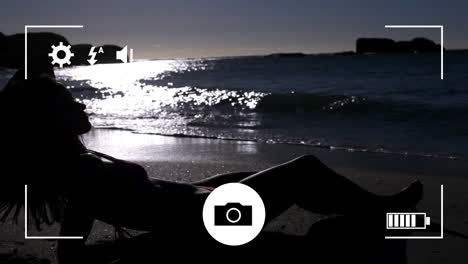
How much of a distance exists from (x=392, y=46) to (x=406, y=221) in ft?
232

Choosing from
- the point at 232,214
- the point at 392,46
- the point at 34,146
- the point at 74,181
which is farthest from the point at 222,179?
the point at 392,46

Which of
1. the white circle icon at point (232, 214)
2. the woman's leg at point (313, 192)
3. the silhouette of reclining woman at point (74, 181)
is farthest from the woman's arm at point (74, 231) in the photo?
the woman's leg at point (313, 192)

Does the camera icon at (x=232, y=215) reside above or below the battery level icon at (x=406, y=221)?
above

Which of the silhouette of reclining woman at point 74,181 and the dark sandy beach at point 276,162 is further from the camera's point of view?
the dark sandy beach at point 276,162

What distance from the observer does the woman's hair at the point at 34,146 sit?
2.21 meters

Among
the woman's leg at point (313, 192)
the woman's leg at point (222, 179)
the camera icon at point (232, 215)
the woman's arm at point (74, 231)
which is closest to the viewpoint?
the woman's arm at point (74, 231)

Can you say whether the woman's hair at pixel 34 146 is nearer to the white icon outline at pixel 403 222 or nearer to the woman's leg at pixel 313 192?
the woman's leg at pixel 313 192

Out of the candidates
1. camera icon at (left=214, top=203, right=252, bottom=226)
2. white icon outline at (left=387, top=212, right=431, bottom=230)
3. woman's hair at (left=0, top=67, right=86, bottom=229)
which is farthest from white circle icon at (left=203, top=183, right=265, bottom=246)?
white icon outline at (left=387, top=212, right=431, bottom=230)

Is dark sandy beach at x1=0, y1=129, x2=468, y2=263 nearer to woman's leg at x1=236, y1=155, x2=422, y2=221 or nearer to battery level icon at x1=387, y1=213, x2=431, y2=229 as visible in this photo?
battery level icon at x1=387, y1=213, x2=431, y2=229

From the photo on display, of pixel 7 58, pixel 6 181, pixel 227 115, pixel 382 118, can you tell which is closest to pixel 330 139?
pixel 382 118

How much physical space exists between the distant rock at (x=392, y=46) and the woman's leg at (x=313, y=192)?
58718 mm

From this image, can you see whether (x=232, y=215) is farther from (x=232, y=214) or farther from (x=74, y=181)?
(x=74, y=181)

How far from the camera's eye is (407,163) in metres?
6.11

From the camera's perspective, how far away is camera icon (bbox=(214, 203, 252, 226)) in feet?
8.25
